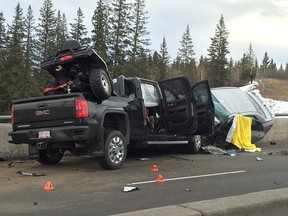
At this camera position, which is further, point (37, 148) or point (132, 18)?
point (132, 18)

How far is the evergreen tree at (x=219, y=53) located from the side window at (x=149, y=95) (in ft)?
258

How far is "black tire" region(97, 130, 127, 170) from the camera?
8328 millimetres

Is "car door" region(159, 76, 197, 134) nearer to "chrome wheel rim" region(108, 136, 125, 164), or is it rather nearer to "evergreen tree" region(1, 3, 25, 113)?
"chrome wheel rim" region(108, 136, 125, 164)

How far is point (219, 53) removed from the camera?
87812 millimetres

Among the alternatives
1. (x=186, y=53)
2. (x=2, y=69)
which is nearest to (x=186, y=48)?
(x=186, y=53)

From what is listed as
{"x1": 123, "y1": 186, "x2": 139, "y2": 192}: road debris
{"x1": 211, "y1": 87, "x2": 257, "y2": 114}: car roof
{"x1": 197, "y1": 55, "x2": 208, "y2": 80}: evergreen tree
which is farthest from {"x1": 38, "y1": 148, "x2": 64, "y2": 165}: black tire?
{"x1": 197, "y1": 55, "x2": 208, "y2": 80}: evergreen tree

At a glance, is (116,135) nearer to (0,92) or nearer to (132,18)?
(0,92)

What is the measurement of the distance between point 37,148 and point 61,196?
2600mm

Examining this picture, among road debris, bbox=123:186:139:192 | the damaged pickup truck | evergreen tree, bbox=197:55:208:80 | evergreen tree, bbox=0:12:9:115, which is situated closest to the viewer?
road debris, bbox=123:186:139:192

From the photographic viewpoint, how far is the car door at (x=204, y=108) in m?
11.1

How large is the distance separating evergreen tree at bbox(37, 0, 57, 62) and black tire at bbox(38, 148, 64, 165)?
65.2 meters

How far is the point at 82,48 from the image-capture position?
332 inches

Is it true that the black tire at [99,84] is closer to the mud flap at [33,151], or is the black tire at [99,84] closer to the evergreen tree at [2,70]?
the mud flap at [33,151]

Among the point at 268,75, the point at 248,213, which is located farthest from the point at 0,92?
the point at 268,75
